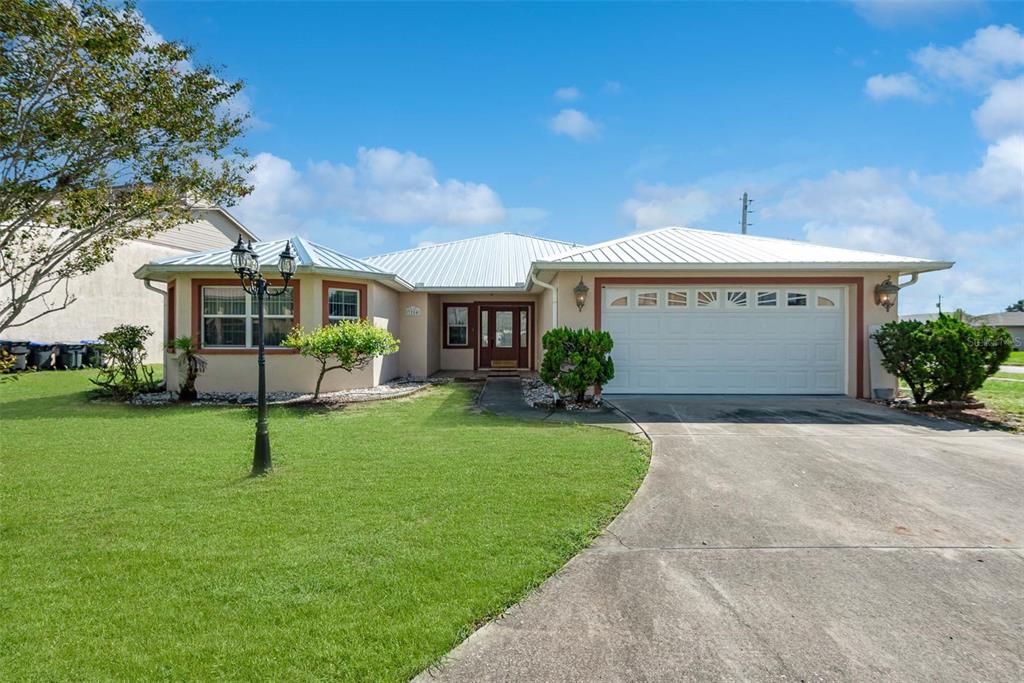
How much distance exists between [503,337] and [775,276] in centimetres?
822

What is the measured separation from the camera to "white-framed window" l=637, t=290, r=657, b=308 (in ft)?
34.9

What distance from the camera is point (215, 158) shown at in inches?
232

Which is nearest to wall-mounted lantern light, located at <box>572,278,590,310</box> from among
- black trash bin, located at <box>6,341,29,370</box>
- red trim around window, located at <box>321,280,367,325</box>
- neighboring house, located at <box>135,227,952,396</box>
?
neighboring house, located at <box>135,227,952,396</box>

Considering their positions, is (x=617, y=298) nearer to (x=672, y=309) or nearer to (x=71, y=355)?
(x=672, y=309)

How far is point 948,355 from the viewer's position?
909 centimetres

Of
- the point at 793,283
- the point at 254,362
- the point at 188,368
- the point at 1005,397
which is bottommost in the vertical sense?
the point at 1005,397

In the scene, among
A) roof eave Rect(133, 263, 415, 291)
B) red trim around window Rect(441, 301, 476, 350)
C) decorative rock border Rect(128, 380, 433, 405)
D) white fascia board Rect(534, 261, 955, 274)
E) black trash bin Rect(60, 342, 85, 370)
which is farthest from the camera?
black trash bin Rect(60, 342, 85, 370)

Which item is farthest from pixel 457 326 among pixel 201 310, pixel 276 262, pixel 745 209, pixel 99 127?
pixel 745 209

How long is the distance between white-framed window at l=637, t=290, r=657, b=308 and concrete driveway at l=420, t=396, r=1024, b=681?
17.0ft

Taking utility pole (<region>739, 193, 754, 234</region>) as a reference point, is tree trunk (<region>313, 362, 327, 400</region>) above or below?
below

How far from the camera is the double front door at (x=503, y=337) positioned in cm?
1627

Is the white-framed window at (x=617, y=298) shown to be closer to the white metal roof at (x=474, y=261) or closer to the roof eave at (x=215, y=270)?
the white metal roof at (x=474, y=261)

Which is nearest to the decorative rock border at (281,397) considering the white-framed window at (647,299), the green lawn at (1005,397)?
the white-framed window at (647,299)

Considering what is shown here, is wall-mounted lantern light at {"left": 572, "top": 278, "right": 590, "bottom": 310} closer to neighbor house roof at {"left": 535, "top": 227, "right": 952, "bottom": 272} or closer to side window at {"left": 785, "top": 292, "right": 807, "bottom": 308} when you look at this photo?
neighbor house roof at {"left": 535, "top": 227, "right": 952, "bottom": 272}
